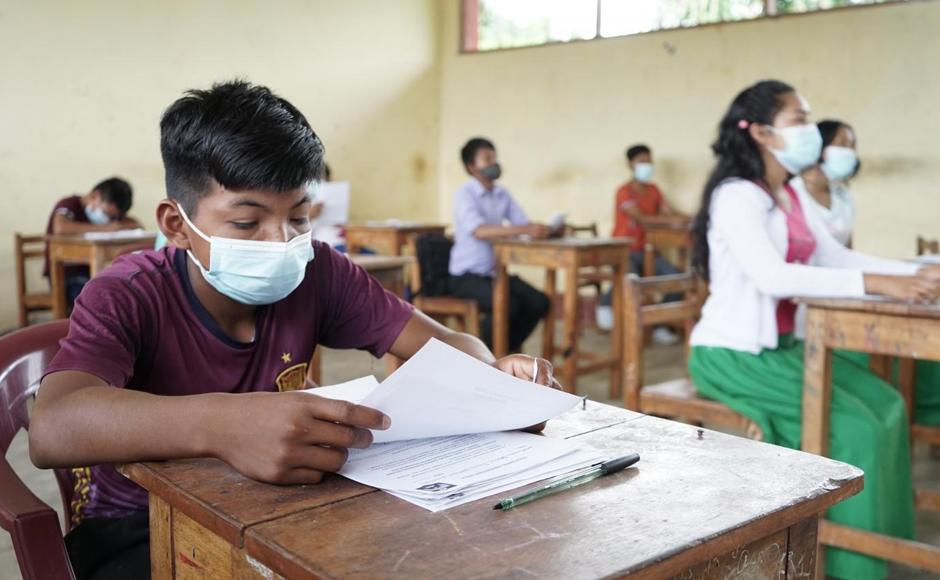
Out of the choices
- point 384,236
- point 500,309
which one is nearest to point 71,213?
point 384,236

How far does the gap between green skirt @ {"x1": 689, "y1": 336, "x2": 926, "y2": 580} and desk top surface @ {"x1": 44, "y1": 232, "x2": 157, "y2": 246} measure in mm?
3071

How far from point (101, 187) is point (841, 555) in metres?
4.62

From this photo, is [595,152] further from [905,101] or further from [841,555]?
[841,555]

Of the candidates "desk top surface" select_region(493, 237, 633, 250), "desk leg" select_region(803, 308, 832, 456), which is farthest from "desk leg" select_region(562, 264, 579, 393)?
"desk leg" select_region(803, 308, 832, 456)

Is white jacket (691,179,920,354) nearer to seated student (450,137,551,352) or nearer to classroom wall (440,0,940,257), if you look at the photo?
seated student (450,137,551,352)

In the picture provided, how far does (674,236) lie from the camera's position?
585cm

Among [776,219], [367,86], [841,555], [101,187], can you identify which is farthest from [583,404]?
[367,86]

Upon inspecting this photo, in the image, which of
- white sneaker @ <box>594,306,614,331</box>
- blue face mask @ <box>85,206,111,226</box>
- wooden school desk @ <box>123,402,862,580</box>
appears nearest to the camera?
wooden school desk @ <box>123,402,862,580</box>

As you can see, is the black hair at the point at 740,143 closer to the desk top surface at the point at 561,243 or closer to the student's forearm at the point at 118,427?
the desk top surface at the point at 561,243

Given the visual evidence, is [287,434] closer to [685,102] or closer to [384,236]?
[384,236]

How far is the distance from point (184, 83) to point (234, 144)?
569 cm

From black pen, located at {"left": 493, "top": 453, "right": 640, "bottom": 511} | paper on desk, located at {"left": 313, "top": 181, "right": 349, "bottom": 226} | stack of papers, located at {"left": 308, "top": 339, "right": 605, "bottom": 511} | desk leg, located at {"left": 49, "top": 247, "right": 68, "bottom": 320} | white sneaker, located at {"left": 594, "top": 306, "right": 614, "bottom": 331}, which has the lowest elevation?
white sneaker, located at {"left": 594, "top": 306, "right": 614, "bottom": 331}

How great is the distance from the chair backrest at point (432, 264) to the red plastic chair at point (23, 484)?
3.34m

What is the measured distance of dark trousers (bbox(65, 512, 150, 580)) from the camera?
1.11m
